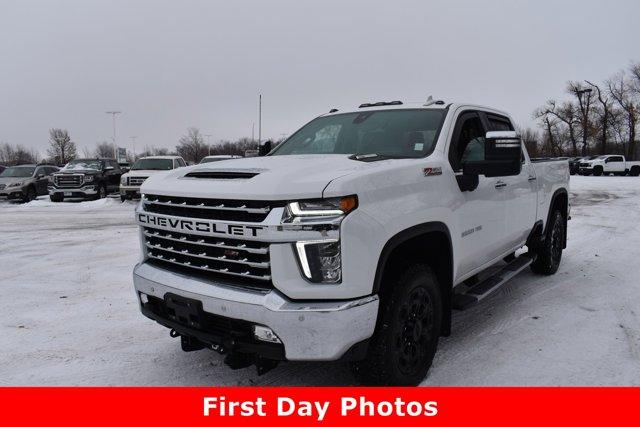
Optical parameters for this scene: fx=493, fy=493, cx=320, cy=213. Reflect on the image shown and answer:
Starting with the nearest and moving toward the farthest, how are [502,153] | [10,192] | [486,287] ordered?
[502,153]
[486,287]
[10,192]

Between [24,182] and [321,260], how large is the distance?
67.5 feet

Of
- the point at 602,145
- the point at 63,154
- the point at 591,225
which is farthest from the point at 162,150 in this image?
the point at 591,225

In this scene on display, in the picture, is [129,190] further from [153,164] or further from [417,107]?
[417,107]

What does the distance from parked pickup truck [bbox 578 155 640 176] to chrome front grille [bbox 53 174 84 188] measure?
3448cm

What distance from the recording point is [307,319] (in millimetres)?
2561

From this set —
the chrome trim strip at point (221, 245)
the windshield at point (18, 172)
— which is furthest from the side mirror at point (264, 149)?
the windshield at point (18, 172)

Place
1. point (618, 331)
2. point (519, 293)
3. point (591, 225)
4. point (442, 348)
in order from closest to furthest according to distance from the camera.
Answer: point (442, 348) → point (618, 331) → point (519, 293) → point (591, 225)

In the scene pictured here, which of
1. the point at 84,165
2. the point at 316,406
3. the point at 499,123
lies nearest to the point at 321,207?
the point at 316,406

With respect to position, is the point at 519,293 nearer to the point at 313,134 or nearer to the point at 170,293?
the point at 313,134

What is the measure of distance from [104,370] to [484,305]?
354cm

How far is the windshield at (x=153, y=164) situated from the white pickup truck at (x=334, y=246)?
613 inches

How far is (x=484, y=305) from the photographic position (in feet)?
16.4

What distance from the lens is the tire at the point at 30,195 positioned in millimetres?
19547

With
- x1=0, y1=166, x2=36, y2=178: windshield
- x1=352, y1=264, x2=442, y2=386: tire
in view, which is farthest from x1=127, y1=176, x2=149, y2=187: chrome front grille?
x1=352, y1=264, x2=442, y2=386: tire
